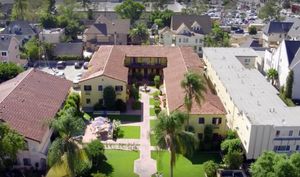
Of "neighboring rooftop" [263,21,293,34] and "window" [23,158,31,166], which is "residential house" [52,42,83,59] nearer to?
"window" [23,158,31,166]

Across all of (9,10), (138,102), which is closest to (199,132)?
(138,102)

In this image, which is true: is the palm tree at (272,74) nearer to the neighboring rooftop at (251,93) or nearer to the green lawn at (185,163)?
the neighboring rooftop at (251,93)

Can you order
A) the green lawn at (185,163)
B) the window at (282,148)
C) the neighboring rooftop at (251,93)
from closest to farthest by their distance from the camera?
1. the green lawn at (185,163)
2. the window at (282,148)
3. the neighboring rooftop at (251,93)

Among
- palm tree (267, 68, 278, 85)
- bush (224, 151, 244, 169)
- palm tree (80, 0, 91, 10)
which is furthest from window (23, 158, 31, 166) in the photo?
palm tree (80, 0, 91, 10)

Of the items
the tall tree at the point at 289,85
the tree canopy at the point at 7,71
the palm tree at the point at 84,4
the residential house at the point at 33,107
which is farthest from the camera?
the palm tree at the point at 84,4

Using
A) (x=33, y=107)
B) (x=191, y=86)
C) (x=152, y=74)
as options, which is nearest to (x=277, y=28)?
(x=152, y=74)

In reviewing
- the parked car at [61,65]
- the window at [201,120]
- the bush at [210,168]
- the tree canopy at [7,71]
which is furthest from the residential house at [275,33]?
the tree canopy at [7,71]

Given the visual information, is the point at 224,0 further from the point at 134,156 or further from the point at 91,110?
the point at 134,156
